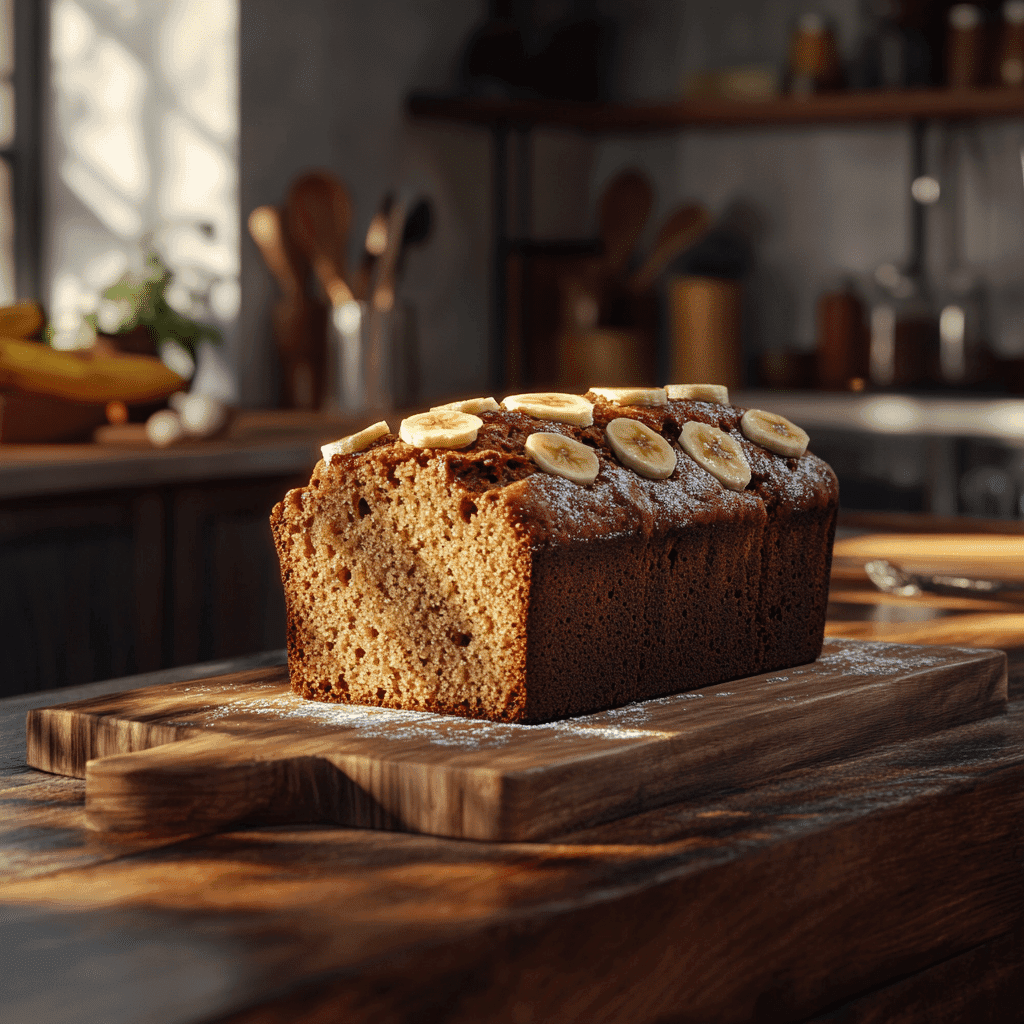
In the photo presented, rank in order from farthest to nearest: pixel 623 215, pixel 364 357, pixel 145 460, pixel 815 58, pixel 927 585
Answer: pixel 623 215 < pixel 815 58 < pixel 364 357 < pixel 145 460 < pixel 927 585

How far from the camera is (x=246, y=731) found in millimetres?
906

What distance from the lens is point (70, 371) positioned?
269 cm

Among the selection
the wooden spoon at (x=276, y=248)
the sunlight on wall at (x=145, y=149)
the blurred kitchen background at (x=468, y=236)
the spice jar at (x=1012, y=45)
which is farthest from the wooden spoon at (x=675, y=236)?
the sunlight on wall at (x=145, y=149)

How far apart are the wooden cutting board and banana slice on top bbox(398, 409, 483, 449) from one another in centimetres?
17

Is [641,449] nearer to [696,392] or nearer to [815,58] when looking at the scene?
[696,392]

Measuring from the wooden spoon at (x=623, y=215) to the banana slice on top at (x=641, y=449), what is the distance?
10.1 feet

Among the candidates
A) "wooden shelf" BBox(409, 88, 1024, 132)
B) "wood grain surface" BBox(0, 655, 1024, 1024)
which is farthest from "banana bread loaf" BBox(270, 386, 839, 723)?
"wooden shelf" BBox(409, 88, 1024, 132)

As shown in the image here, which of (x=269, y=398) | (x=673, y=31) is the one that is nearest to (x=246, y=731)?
(x=269, y=398)

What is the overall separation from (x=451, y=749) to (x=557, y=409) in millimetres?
311

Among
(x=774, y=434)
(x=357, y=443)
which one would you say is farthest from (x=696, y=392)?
(x=357, y=443)

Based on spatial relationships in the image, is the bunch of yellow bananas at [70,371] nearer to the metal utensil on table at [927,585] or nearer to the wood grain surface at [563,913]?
the metal utensil on table at [927,585]

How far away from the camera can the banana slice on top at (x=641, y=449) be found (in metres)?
1.08

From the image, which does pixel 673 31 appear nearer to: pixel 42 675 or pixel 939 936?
pixel 42 675

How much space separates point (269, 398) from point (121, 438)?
0.81 meters
